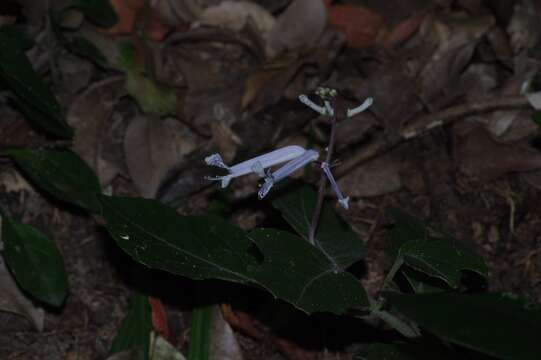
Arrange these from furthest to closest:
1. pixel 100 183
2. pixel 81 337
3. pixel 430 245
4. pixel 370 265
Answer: pixel 100 183 < pixel 370 265 < pixel 81 337 < pixel 430 245

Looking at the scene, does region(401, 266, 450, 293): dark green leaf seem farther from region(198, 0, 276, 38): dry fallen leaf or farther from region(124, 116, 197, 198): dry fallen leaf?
region(198, 0, 276, 38): dry fallen leaf

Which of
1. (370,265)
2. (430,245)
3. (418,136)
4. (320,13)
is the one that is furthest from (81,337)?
(320,13)

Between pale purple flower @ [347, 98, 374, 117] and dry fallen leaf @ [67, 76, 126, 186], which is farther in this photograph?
dry fallen leaf @ [67, 76, 126, 186]

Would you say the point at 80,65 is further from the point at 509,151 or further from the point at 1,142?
the point at 509,151

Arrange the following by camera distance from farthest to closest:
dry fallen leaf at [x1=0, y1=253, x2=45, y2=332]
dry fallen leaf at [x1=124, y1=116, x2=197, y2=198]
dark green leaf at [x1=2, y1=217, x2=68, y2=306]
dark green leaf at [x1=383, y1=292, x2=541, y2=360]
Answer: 1. dry fallen leaf at [x1=124, y1=116, x2=197, y2=198]
2. dry fallen leaf at [x1=0, y1=253, x2=45, y2=332]
3. dark green leaf at [x1=2, y1=217, x2=68, y2=306]
4. dark green leaf at [x1=383, y1=292, x2=541, y2=360]

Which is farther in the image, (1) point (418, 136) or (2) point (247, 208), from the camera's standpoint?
(1) point (418, 136)

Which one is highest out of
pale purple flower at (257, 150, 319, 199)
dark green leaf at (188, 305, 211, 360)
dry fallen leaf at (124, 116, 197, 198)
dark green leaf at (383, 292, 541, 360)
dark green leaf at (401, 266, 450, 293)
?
pale purple flower at (257, 150, 319, 199)

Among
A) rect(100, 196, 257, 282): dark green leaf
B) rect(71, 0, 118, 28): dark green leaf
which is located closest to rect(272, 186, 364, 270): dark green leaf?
rect(100, 196, 257, 282): dark green leaf

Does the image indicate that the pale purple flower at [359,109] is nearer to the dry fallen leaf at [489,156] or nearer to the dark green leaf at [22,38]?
the dry fallen leaf at [489,156]
